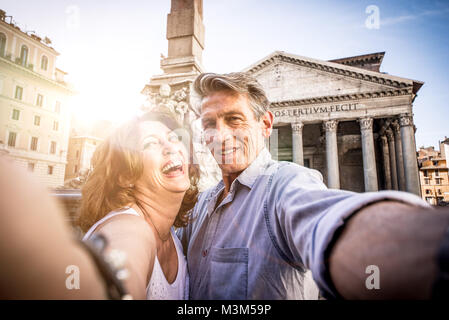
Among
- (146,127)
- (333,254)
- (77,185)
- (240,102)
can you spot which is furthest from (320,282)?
(77,185)

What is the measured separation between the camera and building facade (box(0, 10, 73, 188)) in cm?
172

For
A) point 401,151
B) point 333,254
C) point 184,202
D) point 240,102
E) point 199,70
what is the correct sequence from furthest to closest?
point 401,151 → point 199,70 → point 184,202 → point 240,102 → point 333,254

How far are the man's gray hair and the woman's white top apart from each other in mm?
990

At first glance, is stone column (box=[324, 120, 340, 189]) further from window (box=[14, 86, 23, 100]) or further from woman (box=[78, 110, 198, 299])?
window (box=[14, 86, 23, 100])

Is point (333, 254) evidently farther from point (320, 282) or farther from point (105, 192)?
point (105, 192)

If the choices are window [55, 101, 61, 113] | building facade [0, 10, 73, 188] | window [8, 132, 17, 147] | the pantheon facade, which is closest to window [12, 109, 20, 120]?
building facade [0, 10, 73, 188]

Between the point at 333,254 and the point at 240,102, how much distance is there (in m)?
1.15

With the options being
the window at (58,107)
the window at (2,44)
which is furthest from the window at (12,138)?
the window at (58,107)

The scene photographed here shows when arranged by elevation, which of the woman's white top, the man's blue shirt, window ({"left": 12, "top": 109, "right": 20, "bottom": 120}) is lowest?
the woman's white top

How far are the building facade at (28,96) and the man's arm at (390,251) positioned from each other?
5.05ft

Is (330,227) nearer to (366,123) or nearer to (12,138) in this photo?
(12,138)

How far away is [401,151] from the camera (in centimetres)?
1942

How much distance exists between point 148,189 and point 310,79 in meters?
23.7
